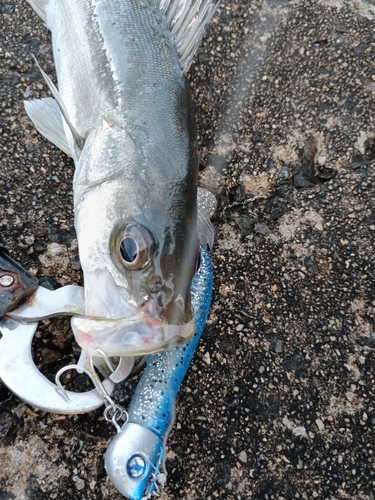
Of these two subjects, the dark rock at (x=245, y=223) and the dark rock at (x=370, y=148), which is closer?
the dark rock at (x=245, y=223)

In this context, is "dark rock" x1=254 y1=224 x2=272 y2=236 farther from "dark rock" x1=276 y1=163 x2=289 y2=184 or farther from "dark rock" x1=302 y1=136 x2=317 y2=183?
"dark rock" x1=302 y1=136 x2=317 y2=183

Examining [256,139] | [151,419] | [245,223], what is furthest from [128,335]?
[256,139]

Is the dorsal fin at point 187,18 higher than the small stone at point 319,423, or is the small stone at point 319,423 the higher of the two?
the dorsal fin at point 187,18

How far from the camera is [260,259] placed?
7.99 ft

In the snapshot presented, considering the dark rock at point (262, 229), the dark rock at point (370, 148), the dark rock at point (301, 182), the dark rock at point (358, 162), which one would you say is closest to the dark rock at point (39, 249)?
the dark rock at point (262, 229)

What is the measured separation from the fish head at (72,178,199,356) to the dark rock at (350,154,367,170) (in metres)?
1.36

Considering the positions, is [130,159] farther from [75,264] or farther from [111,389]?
[111,389]

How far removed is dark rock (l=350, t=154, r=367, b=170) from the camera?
2.67 m

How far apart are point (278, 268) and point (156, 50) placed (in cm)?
127

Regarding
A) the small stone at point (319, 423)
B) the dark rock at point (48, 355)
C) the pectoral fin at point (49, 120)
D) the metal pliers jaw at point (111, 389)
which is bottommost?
the dark rock at point (48, 355)

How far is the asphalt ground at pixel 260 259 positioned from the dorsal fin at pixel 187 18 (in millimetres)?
586

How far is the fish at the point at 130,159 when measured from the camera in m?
1.59

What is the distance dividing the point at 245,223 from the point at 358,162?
0.81 meters

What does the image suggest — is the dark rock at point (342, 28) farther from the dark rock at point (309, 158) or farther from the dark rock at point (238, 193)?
the dark rock at point (238, 193)
